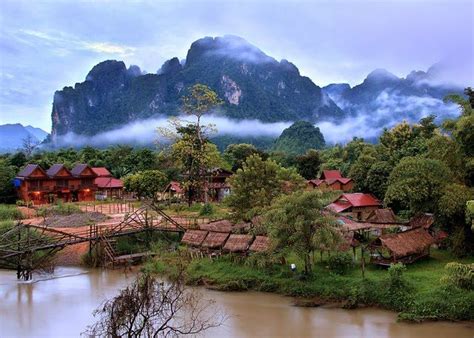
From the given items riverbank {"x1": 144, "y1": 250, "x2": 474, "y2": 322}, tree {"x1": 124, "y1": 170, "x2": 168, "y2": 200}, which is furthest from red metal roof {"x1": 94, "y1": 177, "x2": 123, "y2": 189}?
riverbank {"x1": 144, "y1": 250, "x2": 474, "y2": 322}

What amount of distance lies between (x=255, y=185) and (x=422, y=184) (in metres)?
7.38

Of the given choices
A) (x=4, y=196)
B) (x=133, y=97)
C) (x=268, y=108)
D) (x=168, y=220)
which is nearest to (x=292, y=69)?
(x=268, y=108)

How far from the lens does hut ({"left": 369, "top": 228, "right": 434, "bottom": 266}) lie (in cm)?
1803

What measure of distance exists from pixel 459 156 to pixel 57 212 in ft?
80.2

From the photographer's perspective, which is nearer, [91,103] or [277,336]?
[277,336]

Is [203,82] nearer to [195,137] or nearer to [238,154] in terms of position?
[238,154]

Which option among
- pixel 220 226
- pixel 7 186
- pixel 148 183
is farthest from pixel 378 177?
pixel 7 186

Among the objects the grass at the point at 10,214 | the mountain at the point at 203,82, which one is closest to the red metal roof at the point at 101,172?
the grass at the point at 10,214

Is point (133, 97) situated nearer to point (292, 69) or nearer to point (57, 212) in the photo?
point (292, 69)

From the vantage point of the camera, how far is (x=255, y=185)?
22719 mm

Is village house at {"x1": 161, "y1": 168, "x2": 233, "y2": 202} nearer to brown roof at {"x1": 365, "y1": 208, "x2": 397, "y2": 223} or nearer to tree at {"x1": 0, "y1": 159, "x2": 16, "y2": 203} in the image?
tree at {"x1": 0, "y1": 159, "x2": 16, "y2": 203}

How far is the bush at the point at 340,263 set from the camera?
18078mm

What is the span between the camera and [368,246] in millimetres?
19422

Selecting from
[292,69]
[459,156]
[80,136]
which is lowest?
[459,156]
